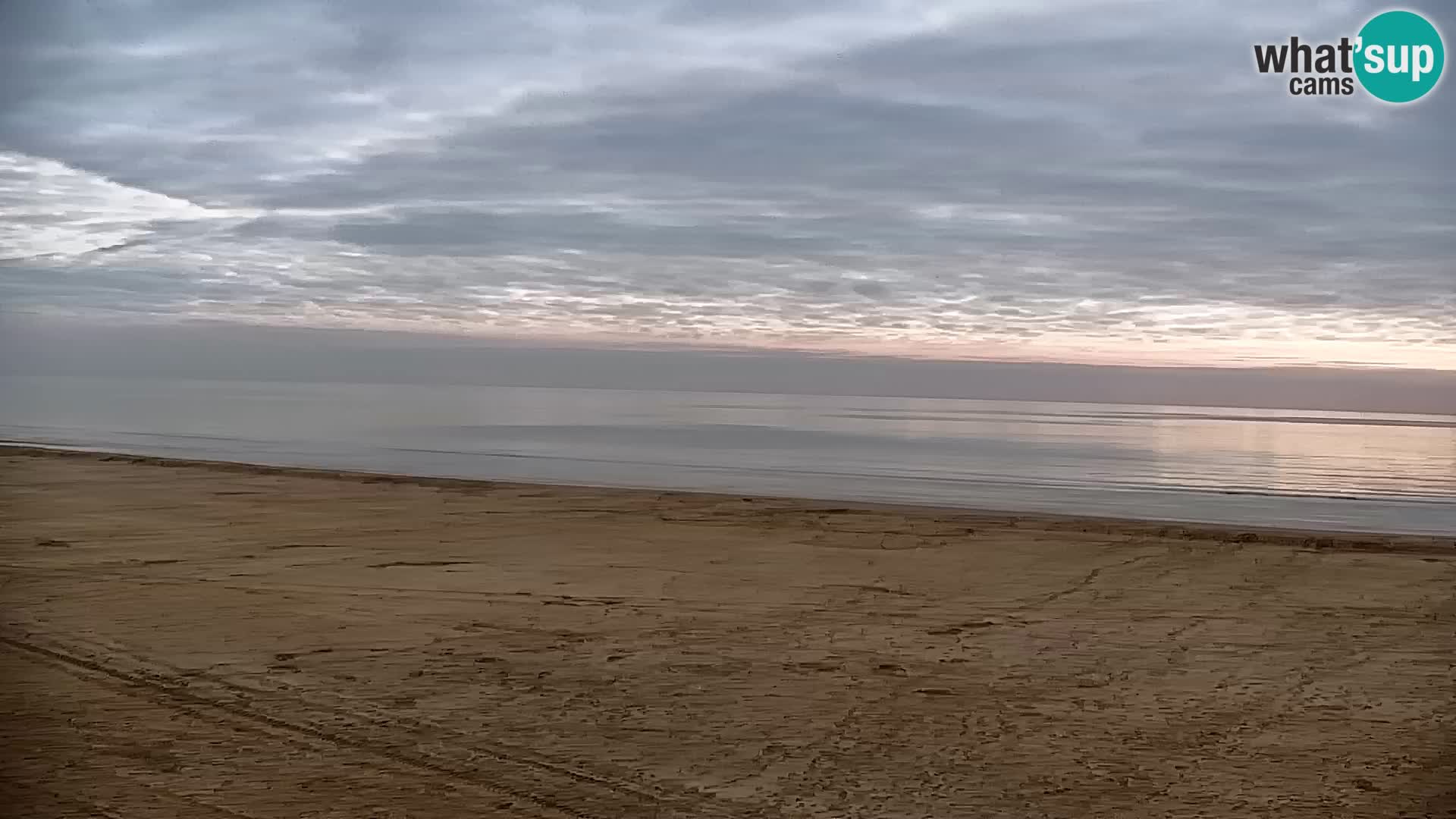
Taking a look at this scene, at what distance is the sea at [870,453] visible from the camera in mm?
15695

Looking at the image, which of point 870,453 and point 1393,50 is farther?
point 870,453

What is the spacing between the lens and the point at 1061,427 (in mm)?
38812

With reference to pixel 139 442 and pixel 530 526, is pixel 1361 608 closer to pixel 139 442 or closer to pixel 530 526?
pixel 530 526

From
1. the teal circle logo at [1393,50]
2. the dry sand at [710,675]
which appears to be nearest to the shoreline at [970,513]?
the dry sand at [710,675]

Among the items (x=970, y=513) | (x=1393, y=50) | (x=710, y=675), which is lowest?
(x=710, y=675)

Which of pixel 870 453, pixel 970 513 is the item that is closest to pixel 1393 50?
pixel 970 513

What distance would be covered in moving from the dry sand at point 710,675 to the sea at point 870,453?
4.75ft

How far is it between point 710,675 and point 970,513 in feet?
27.0

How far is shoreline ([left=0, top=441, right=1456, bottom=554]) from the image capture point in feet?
37.9

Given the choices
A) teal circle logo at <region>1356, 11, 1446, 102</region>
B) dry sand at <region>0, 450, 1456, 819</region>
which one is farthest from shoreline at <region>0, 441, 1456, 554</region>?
teal circle logo at <region>1356, 11, 1446, 102</region>

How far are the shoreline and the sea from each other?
0.55m

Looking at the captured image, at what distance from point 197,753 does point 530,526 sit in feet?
24.2

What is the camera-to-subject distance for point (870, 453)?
2452 centimetres

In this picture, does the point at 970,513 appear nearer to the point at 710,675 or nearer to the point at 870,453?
the point at 710,675
